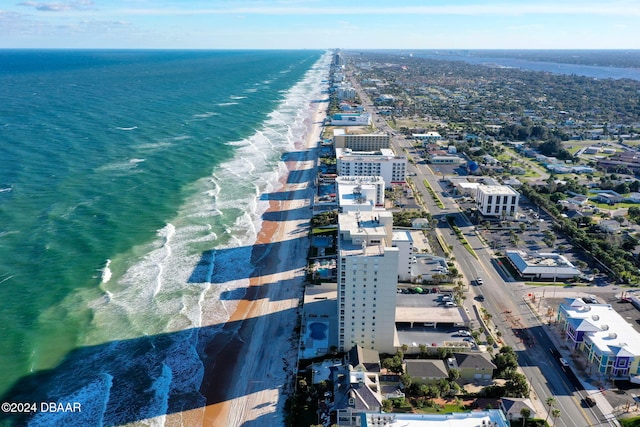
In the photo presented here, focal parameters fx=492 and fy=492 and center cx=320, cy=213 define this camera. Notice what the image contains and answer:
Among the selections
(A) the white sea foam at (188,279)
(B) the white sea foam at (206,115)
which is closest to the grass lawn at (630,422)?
(A) the white sea foam at (188,279)

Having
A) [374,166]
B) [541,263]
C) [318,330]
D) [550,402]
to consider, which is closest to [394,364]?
[318,330]

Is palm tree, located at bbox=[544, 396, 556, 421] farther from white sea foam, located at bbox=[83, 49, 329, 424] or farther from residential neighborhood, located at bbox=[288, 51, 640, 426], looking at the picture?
white sea foam, located at bbox=[83, 49, 329, 424]

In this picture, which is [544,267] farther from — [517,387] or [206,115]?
[206,115]

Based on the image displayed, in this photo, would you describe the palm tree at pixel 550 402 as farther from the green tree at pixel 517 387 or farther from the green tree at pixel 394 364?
the green tree at pixel 394 364

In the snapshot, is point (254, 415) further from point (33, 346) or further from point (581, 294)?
point (581, 294)

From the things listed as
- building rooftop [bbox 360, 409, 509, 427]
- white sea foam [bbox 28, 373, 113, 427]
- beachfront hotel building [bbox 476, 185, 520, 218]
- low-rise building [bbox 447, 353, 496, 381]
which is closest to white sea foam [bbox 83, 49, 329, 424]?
white sea foam [bbox 28, 373, 113, 427]
